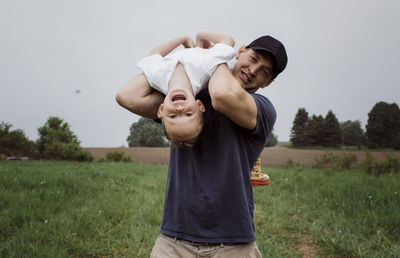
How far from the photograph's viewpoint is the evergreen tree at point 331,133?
1315 inches

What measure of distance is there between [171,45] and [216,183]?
1027mm

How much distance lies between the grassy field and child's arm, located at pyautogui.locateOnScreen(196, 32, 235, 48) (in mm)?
3060

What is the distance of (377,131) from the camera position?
85.4 feet

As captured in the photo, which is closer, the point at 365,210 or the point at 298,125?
the point at 365,210

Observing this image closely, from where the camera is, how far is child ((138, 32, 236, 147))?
131 centimetres

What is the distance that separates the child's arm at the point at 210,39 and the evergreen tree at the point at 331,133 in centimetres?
3448

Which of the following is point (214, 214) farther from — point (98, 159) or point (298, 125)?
point (298, 125)

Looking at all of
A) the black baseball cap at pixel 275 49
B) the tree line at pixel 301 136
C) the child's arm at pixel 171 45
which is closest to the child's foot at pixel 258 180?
the black baseball cap at pixel 275 49

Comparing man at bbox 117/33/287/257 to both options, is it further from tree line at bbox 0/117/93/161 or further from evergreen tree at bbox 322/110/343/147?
evergreen tree at bbox 322/110/343/147

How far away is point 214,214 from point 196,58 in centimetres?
88

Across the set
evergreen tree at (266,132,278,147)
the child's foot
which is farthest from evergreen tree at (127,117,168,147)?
the child's foot

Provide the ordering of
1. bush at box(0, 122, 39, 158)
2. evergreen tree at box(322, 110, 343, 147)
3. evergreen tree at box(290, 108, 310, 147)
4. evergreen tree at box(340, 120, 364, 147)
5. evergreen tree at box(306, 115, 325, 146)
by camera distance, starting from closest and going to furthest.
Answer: bush at box(0, 122, 39, 158) → evergreen tree at box(290, 108, 310, 147) → evergreen tree at box(306, 115, 325, 146) → evergreen tree at box(322, 110, 343, 147) → evergreen tree at box(340, 120, 364, 147)

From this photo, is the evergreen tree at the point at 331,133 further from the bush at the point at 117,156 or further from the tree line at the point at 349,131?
the bush at the point at 117,156

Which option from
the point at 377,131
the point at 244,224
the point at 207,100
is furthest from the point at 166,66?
the point at 377,131
